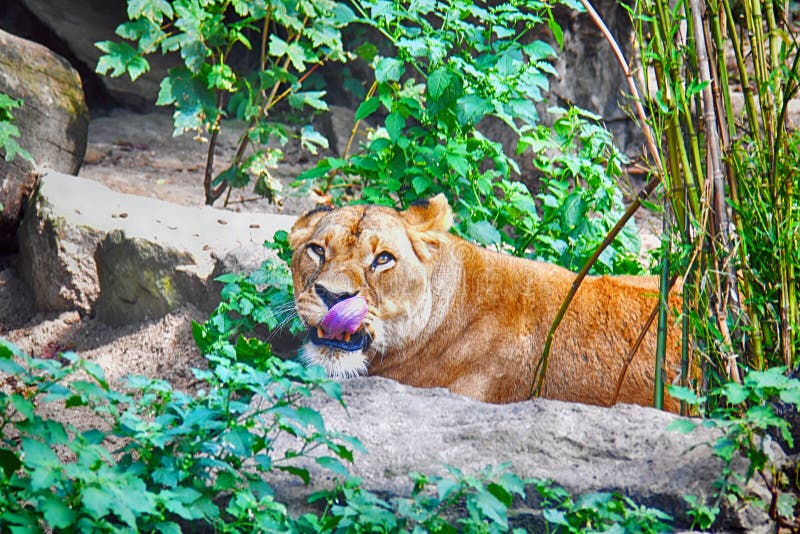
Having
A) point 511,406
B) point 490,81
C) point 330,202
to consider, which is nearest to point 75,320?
point 330,202

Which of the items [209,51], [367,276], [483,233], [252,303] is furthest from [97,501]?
[209,51]

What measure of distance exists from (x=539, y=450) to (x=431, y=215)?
5.63 ft

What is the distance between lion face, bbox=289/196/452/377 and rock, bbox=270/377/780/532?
1.82 ft

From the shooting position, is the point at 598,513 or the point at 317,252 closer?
the point at 598,513

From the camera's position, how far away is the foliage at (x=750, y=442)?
3.03 m

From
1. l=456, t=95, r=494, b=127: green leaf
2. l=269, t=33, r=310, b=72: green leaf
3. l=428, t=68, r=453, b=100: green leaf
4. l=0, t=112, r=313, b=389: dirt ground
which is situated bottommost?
l=0, t=112, r=313, b=389: dirt ground

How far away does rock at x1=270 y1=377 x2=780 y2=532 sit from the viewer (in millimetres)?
3234

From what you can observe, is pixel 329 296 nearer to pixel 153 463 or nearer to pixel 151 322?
pixel 153 463

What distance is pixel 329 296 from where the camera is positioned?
4434 millimetres

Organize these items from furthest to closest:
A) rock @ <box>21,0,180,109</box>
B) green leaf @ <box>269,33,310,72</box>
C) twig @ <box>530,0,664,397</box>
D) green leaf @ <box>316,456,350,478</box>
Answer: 1. rock @ <box>21,0,180,109</box>
2. green leaf @ <box>269,33,310,72</box>
3. twig @ <box>530,0,664,397</box>
4. green leaf @ <box>316,456,350,478</box>

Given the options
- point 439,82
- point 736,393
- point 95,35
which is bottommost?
point 736,393

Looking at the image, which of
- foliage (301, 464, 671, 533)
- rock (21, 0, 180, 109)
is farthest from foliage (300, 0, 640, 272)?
rock (21, 0, 180, 109)

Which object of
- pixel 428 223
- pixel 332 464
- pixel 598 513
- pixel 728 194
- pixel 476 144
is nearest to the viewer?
pixel 598 513

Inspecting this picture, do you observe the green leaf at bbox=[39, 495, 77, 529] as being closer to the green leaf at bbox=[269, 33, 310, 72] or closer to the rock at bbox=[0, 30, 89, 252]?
the rock at bbox=[0, 30, 89, 252]
